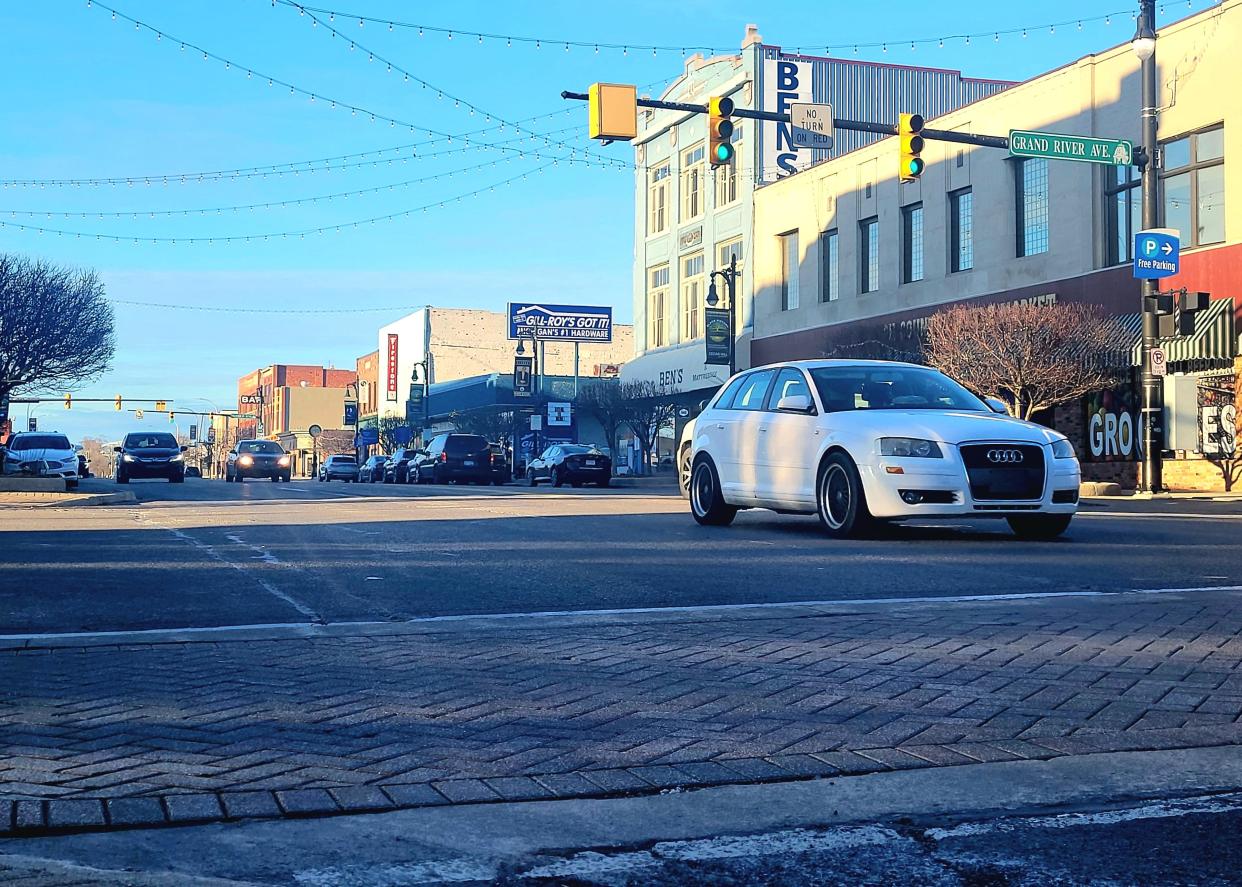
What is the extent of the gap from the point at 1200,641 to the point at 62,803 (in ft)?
15.8

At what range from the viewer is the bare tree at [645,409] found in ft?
168

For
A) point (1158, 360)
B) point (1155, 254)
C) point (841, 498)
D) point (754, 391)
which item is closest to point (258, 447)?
point (1158, 360)

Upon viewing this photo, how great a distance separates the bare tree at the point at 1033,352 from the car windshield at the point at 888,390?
15061mm

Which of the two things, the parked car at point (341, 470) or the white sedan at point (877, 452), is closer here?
the white sedan at point (877, 452)

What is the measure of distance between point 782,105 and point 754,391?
34821mm

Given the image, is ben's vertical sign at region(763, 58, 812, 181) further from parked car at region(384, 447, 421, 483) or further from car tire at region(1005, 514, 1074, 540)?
car tire at region(1005, 514, 1074, 540)

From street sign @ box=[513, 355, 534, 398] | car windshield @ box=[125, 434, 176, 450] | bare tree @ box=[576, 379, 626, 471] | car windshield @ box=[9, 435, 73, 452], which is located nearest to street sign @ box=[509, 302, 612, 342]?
street sign @ box=[513, 355, 534, 398]

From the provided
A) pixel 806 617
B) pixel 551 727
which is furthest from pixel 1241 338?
pixel 551 727

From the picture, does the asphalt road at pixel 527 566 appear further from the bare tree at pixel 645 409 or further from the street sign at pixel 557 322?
the street sign at pixel 557 322

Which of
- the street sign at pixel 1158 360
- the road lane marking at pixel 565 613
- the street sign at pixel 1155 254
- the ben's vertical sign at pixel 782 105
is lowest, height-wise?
the road lane marking at pixel 565 613

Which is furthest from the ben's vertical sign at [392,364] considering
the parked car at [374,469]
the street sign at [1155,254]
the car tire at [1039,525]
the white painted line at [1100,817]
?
the white painted line at [1100,817]

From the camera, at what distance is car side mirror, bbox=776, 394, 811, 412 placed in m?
12.4

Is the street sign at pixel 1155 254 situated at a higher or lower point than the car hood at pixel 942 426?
higher

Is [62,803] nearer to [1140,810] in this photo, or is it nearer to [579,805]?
[579,805]
